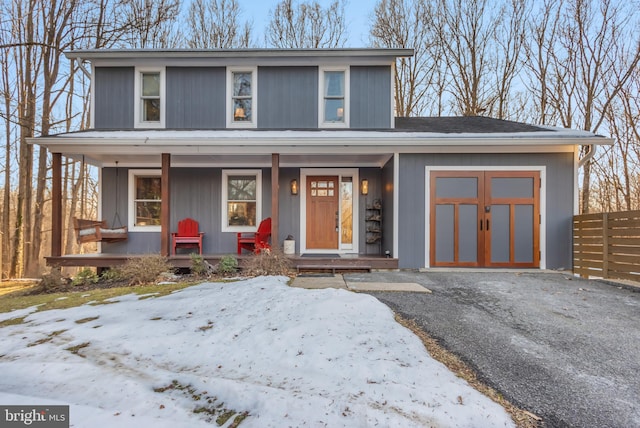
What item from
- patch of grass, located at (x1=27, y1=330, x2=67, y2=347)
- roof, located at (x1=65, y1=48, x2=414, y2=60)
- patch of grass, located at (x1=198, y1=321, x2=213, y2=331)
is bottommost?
patch of grass, located at (x1=27, y1=330, x2=67, y2=347)

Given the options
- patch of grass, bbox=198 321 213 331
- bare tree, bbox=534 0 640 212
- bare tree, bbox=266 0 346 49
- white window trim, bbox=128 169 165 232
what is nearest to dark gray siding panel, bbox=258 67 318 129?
white window trim, bbox=128 169 165 232

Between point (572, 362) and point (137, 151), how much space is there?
7431 mm

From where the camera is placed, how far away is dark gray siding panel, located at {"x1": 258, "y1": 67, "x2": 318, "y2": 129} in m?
7.46

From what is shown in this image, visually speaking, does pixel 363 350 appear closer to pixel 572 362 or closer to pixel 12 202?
pixel 572 362

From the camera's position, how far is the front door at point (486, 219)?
6.15 m

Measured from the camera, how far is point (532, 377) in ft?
7.41

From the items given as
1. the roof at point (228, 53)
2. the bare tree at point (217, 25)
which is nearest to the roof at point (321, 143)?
the roof at point (228, 53)

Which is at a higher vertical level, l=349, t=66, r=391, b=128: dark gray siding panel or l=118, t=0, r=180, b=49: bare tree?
l=118, t=0, r=180, b=49: bare tree

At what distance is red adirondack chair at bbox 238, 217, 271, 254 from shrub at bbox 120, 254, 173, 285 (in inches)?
69.6

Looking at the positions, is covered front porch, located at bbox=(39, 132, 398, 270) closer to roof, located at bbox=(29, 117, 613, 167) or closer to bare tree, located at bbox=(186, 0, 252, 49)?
roof, located at bbox=(29, 117, 613, 167)

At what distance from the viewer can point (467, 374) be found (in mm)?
2256

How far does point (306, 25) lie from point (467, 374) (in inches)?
584

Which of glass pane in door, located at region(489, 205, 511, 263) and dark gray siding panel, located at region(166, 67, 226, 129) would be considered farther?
dark gray siding panel, located at region(166, 67, 226, 129)

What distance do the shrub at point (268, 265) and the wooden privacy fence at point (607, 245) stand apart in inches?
216
